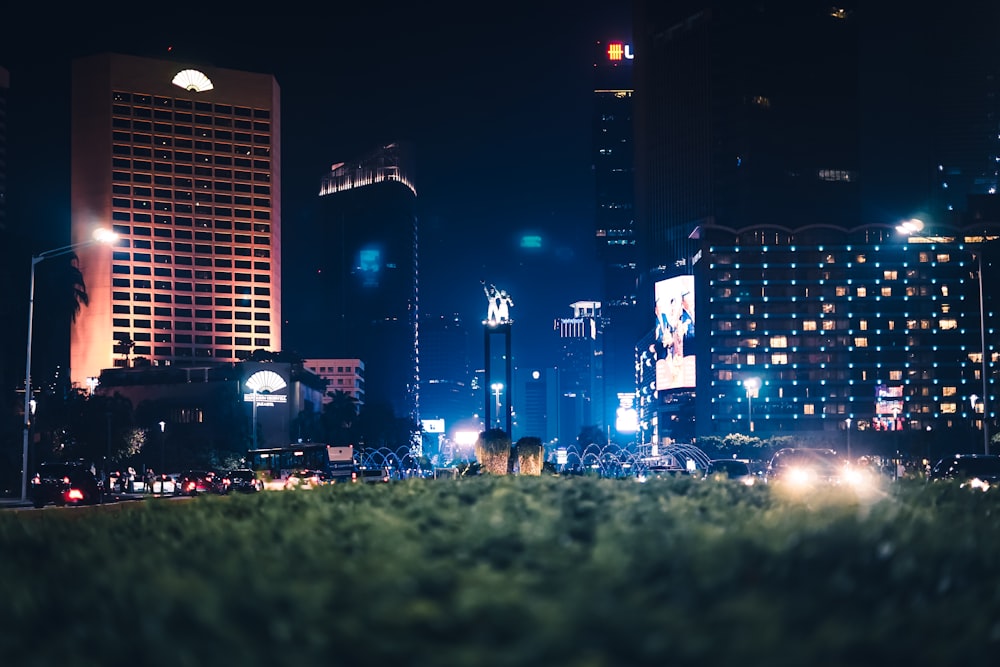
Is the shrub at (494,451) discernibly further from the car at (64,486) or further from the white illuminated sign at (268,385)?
the white illuminated sign at (268,385)

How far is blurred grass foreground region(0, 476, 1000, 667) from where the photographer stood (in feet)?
16.6

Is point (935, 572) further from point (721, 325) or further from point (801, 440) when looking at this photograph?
Result: point (721, 325)

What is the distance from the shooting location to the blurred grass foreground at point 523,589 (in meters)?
5.06

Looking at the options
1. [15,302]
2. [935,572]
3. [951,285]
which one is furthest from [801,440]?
[935,572]

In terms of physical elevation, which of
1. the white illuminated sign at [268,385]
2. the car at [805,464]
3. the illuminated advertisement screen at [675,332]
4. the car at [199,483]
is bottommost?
the car at [199,483]

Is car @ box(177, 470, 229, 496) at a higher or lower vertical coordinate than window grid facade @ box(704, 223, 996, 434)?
lower

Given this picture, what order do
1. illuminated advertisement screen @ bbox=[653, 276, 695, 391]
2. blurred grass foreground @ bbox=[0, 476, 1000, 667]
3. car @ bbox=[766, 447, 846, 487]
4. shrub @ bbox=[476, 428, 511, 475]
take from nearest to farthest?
blurred grass foreground @ bbox=[0, 476, 1000, 667] < car @ bbox=[766, 447, 846, 487] < shrub @ bbox=[476, 428, 511, 475] < illuminated advertisement screen @ bbox=[653, 276, 695, 391]

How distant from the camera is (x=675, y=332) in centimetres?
18362

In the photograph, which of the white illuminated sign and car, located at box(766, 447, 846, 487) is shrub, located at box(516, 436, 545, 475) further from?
the white illuminated sign

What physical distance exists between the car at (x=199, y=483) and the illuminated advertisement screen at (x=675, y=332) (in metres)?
128

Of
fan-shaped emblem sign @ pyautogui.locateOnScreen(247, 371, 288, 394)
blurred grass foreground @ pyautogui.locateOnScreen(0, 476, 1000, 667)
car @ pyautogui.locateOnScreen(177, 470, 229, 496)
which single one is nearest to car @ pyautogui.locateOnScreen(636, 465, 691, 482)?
blurred grass foreground @ pyautogui.locateOnScreen(0, 476, 1000, 667)

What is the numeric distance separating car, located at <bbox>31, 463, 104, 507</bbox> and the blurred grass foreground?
115 ft

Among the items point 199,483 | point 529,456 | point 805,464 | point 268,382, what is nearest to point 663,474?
point 529,456

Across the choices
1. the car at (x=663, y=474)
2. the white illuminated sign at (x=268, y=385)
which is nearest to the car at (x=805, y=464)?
the car at (x=663, y=474)
